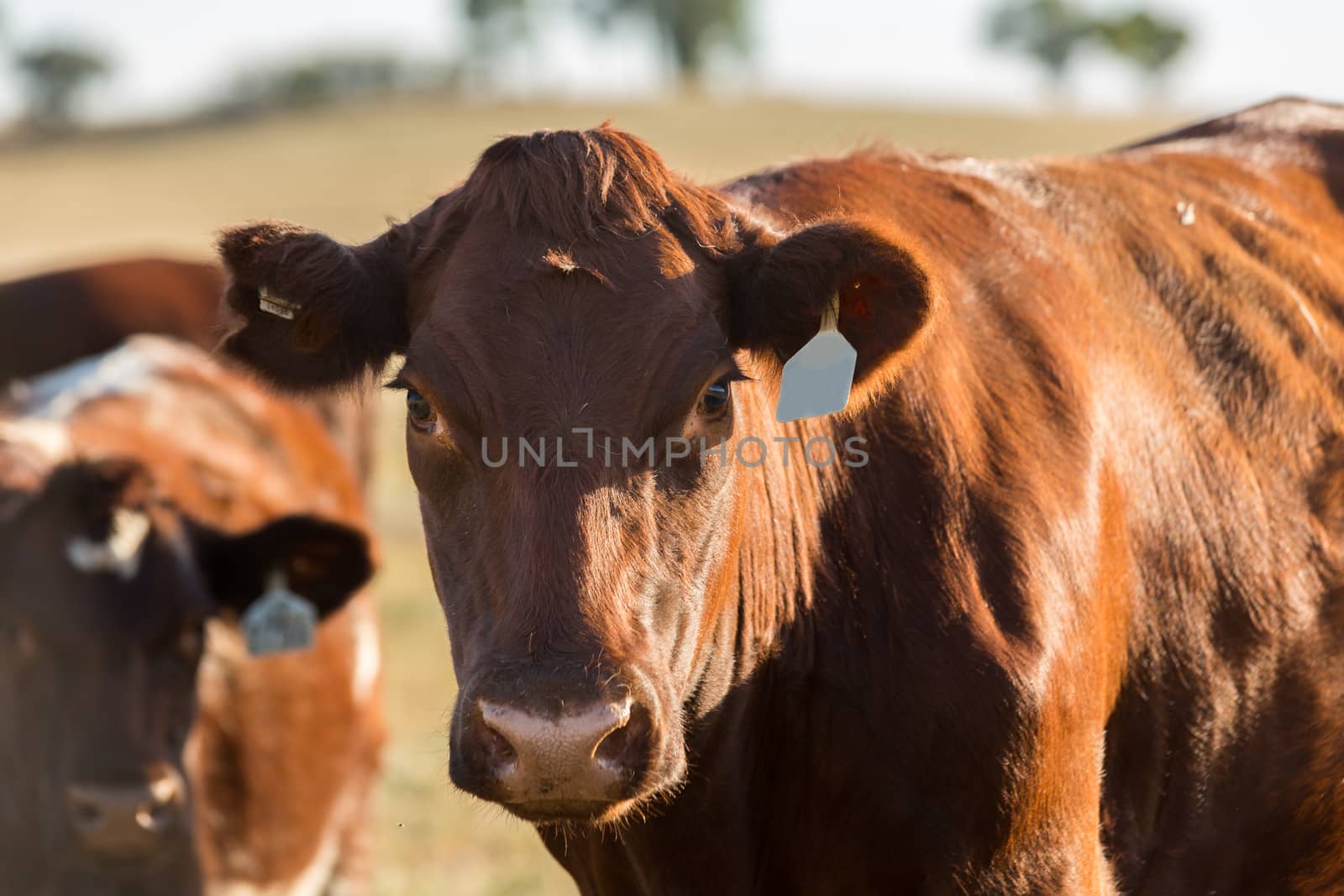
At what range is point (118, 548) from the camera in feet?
18.4

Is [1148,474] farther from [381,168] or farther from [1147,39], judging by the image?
[1147,39]

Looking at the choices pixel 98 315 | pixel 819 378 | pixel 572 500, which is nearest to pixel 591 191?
pixel 819 378

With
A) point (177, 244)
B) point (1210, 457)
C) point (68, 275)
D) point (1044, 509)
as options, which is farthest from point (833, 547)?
point (177, 244)

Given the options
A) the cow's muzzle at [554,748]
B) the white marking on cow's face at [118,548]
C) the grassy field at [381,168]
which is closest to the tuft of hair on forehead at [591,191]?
the cow's muzzle at [554,748]

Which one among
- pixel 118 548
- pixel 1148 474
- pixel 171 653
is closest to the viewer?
pixel 1148 474

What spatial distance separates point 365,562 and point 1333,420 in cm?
381

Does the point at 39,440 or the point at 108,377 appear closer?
the point at 39,440

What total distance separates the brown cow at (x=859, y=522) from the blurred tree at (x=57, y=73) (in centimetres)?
8553

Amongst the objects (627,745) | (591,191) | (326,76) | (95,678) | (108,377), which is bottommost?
(326,76)

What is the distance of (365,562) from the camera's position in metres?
6.29

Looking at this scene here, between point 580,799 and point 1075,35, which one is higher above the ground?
Result: point 580,799

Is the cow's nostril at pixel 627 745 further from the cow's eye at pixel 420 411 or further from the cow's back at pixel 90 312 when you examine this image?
the cow's back at pixel 90 312

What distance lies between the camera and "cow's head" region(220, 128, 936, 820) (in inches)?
104

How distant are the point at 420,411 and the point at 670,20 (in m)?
86.6
